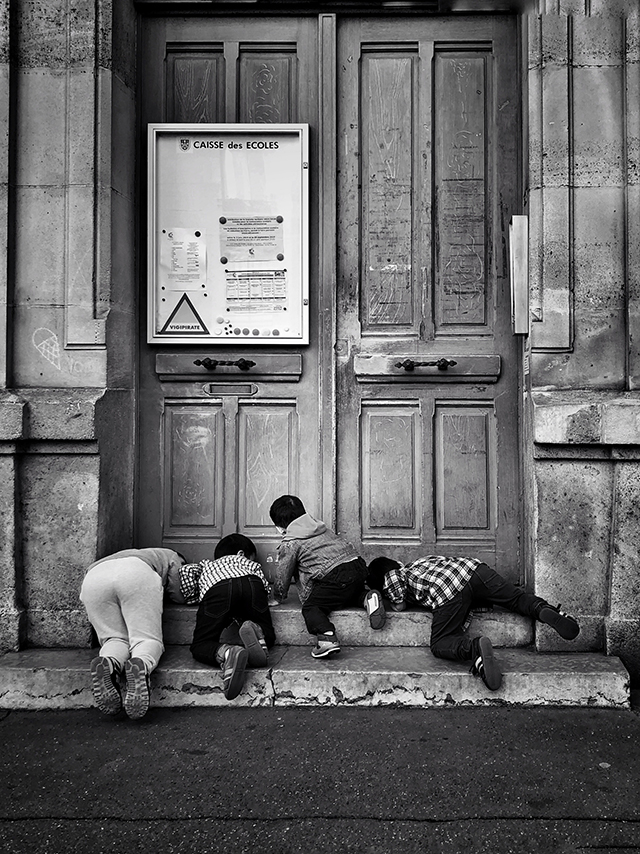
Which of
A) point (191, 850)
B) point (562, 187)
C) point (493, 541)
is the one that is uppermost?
point (562, 187)

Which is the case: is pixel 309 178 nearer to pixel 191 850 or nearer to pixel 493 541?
pixel 493 541

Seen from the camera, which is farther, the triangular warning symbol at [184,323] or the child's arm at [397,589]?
the triangular warning symbol at [184,323]

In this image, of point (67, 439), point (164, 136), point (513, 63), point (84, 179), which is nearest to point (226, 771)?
point (67, 439)

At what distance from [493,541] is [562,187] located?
2.32m

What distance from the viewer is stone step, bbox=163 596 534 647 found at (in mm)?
4816

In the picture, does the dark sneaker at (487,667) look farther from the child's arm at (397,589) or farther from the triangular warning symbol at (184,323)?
the triangular warning symbol at (184,323)

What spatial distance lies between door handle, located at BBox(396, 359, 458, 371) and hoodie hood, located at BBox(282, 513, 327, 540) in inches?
48.1

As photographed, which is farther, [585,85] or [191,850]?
[585,85]

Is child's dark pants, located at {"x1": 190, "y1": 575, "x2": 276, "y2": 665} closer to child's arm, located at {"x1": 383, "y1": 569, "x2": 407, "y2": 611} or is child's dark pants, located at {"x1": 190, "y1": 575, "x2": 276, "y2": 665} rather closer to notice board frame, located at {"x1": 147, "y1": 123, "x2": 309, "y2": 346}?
child's arm, located at {"x1": 383, "y1": 569, "x2": 407, "y2": 611}

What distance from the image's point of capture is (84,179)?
197 inches

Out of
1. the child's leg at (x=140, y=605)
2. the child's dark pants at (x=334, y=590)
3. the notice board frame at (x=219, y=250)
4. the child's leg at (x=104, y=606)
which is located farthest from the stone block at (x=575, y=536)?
the child's leg at (x=104, y=606)

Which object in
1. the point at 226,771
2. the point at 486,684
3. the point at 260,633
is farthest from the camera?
the point at 260,633

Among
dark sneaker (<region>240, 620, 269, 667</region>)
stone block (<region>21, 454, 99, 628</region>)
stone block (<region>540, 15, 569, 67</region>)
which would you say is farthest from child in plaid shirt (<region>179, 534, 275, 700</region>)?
stone block (<region>540, 15, 569, 67</region>)

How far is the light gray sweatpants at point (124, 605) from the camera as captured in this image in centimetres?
440
